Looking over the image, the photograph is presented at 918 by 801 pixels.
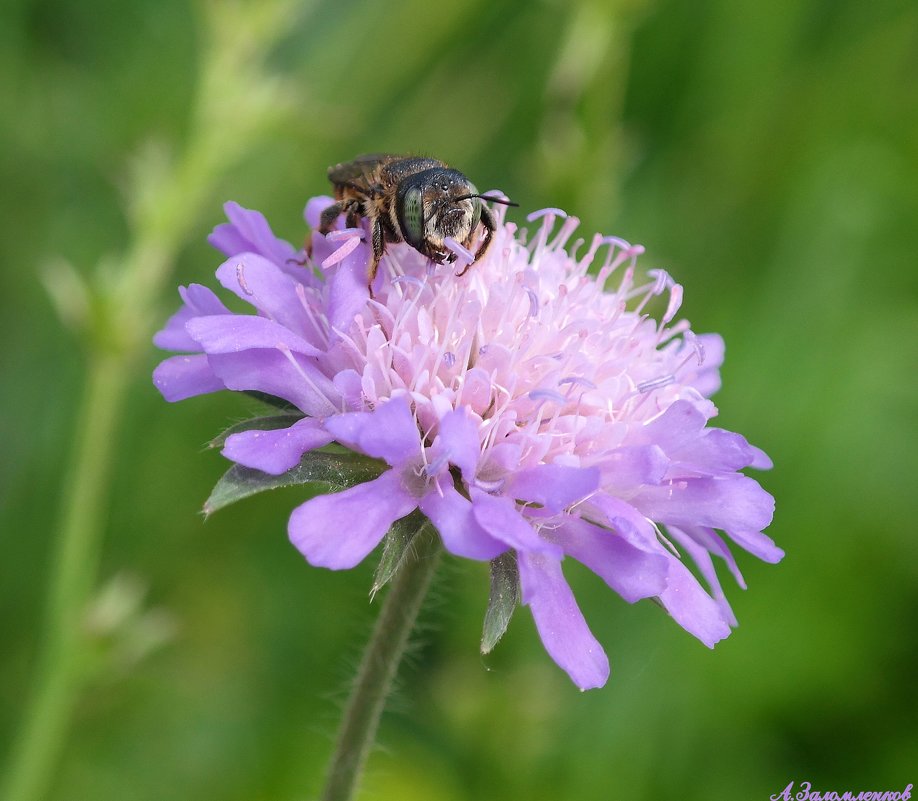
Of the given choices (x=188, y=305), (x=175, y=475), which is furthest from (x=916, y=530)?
(x=188, y=305)

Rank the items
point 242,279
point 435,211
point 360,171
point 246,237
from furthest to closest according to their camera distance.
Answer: point 360,171, point 246,237, point 435,211, point 242,279

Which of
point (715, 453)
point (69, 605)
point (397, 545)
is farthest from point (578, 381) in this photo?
point (69, 605)

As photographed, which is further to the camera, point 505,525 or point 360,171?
point 360,171

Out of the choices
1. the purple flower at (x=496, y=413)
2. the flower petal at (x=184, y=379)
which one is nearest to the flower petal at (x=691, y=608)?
the purple flower at (x=496, y=413)

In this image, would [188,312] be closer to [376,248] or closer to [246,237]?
[246,237]

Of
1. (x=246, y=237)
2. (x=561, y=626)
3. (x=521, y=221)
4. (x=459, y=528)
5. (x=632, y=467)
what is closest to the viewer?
(x=459, y=528)

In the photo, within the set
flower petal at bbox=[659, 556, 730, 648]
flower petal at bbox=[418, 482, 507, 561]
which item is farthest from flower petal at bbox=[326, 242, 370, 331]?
flower petal at bbox=[659, 556, 730, 648]
